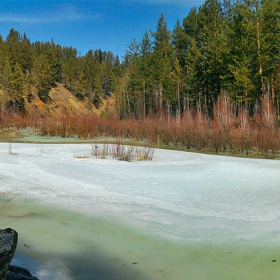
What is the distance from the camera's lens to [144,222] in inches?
132

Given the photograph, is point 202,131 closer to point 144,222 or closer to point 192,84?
point 144,222

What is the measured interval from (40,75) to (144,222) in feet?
138

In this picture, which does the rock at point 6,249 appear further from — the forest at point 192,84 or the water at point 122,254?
the forest at point 192,84

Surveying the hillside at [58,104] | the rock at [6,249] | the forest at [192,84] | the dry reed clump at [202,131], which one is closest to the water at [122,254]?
the rock at [6,249]

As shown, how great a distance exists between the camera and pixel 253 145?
1054 cm

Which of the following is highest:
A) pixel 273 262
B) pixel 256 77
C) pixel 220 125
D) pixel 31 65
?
pixel 31 65

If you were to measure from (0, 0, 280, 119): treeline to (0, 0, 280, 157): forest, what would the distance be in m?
0.08

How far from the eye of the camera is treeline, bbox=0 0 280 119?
18.9 m

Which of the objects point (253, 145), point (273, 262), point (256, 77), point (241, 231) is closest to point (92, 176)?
point (241, 231)

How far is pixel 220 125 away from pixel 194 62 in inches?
647

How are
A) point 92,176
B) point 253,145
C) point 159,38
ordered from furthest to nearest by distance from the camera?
point 159,38, point 253,145, point 92,176

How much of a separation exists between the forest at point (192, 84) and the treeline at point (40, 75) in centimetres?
14

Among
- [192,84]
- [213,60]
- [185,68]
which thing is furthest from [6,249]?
[185,68]

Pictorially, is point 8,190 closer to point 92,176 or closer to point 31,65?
point 92,176
